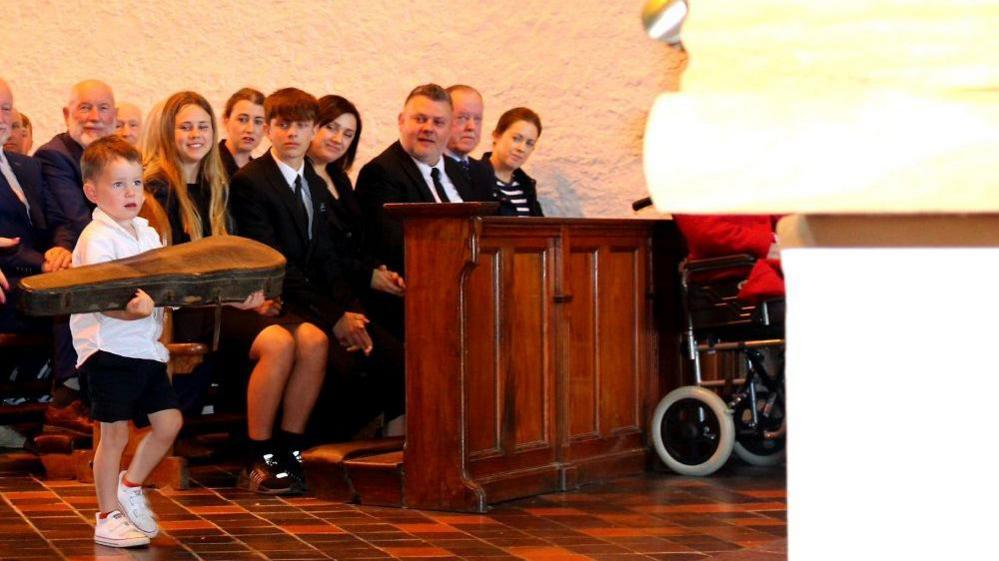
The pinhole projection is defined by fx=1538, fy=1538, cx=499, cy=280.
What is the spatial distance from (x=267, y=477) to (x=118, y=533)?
137 cm

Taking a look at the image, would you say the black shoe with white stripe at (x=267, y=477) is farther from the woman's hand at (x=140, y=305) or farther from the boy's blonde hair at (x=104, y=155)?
the boy's blonde hair at (x=104, y=155)

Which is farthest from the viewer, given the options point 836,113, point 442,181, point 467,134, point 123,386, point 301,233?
point 467,134

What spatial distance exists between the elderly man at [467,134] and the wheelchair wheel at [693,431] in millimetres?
1456

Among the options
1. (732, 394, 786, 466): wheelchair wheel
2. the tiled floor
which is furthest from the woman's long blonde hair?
(732, 394, 786, 466): wheelchair wheel

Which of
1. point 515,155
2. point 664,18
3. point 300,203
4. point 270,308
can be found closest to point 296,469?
point 270,308

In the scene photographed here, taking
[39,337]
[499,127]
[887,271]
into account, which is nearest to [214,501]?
[39,337]

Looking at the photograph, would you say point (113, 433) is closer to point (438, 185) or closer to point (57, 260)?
point (57, 260)

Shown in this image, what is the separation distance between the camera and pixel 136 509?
17.0 feet

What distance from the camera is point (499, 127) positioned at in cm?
847

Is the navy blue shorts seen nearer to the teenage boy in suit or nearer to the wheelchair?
the teenage boy in suit

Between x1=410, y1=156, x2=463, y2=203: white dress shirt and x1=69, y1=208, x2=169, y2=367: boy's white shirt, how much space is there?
204 centimetres

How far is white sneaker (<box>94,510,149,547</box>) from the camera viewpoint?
16.6ft

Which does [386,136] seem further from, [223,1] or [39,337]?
[39,337]

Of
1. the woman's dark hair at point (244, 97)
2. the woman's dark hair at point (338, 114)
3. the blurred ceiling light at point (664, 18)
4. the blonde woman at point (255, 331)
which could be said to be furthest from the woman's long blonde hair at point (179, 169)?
the blurred ceiling light at point (664, 18)
